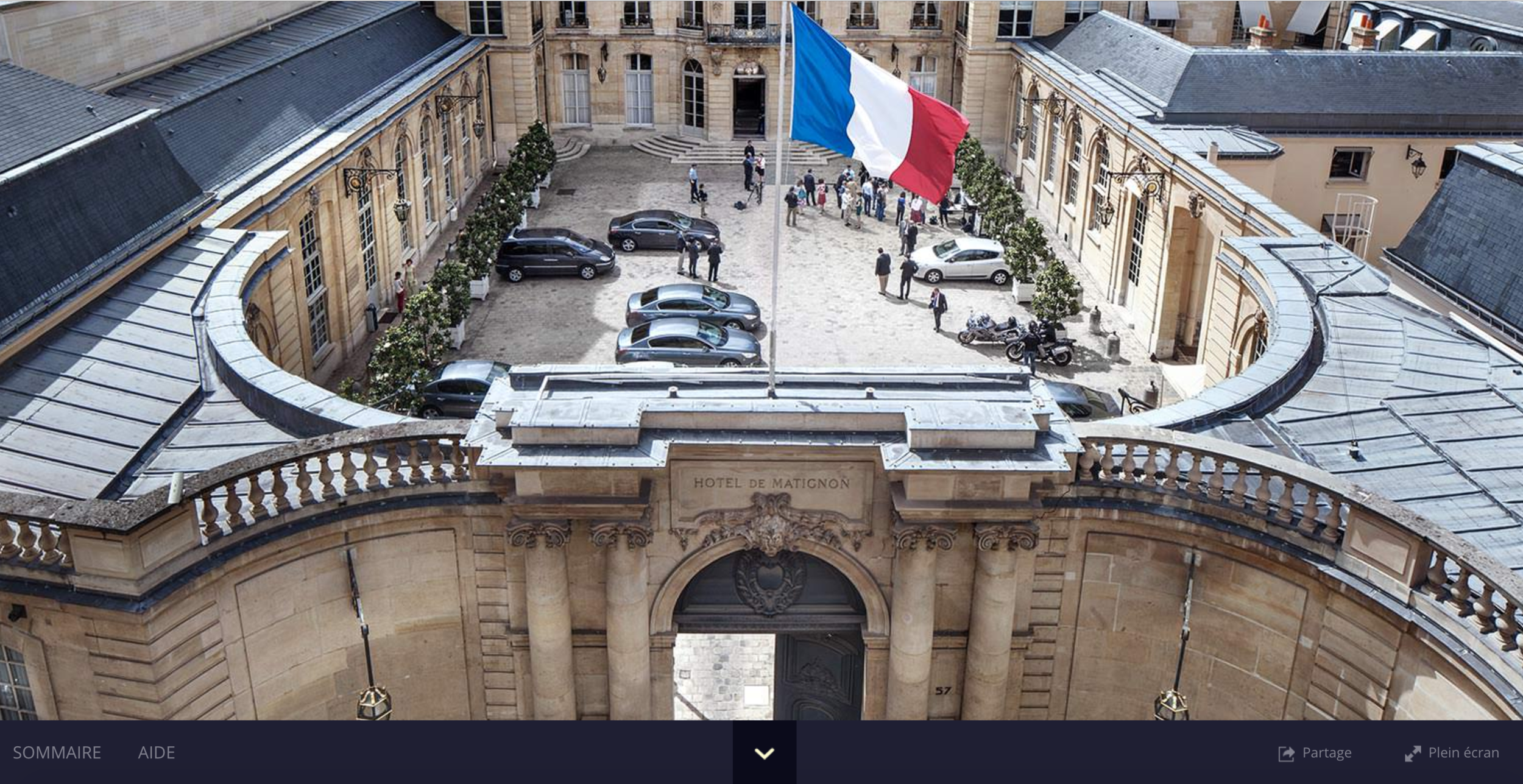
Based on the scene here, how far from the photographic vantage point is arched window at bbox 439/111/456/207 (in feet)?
155

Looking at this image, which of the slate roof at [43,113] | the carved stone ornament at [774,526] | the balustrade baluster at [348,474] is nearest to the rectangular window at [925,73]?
the slate roof at [43,113]

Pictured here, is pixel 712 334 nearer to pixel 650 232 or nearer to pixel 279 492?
pixel 650 232

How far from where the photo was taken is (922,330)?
1508 inches

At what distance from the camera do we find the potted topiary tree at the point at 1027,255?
1565 inches

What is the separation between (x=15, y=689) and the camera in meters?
15.0

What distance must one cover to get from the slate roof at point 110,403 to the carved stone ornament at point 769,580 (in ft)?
21.1

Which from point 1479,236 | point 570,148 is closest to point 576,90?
point 570,148

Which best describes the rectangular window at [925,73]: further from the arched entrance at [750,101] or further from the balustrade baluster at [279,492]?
the balustrade baluster at [279,492]

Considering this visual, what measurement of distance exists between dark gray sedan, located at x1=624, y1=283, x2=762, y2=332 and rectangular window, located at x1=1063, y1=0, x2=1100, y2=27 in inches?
961

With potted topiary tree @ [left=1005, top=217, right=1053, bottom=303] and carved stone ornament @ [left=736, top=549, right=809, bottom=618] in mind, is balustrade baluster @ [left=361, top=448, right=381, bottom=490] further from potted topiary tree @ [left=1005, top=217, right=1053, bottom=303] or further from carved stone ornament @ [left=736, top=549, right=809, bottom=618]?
potted topiary tree @ [left=1005, top=217, right=1053, bottom=303]

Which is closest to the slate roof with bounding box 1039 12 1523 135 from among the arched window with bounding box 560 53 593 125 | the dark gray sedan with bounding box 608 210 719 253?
the dark gray sedan with bounding box 608 210 719 253

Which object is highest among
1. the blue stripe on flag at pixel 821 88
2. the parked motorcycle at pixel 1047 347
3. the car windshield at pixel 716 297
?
the blue stripe on flag at pixel 821 88

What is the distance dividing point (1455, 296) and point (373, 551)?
66.8 feet

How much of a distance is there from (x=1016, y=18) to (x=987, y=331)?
2293 cm
